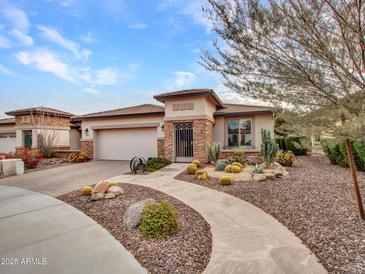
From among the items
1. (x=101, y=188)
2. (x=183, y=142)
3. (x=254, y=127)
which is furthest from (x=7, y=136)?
(x=254, y=127)

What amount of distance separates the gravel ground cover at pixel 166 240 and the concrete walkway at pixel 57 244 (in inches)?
6.3

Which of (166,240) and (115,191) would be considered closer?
(166,240)

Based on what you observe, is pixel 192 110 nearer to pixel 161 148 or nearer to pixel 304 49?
pixel 161 148

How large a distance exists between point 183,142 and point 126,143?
470 centimetres

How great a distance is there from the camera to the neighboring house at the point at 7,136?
20.3m

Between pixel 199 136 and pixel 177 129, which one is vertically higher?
pixel 177 129

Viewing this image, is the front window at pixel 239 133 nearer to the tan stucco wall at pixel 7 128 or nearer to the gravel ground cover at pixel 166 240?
the gravel ground cover at pixel 166 240

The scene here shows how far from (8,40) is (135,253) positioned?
12.6 meters

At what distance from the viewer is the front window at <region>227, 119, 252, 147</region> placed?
1398cm

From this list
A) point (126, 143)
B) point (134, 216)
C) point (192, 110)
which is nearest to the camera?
point (134, 216)

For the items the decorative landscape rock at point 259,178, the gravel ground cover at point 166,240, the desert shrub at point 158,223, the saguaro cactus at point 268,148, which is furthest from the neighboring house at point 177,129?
the desert shrub at point 158,223

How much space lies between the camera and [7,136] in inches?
814

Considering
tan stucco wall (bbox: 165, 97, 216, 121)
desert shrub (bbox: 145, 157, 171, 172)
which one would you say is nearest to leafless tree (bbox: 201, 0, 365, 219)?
desert shrub (bbox: 145, 157, 171, 172)

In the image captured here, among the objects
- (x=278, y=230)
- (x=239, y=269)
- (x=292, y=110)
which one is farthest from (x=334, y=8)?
(x=239, y=269)
